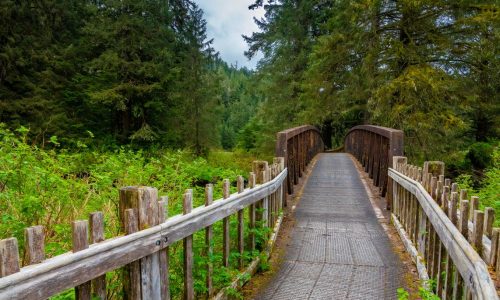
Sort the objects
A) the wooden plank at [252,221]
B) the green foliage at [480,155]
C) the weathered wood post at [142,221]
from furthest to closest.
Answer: the green foliage at [480,155] < the wooden plank at [252,221] < the weathered wood post at [142,221]

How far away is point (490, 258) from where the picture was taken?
2178 millimetres

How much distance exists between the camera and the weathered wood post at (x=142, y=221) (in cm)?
229

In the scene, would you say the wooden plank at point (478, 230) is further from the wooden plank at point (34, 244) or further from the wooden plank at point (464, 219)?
the wooden plank at point (34, 244)

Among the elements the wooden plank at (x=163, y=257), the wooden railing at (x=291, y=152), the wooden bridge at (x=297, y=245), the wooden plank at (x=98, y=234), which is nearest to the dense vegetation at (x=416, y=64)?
the wooden railing at (x=291, y=152)

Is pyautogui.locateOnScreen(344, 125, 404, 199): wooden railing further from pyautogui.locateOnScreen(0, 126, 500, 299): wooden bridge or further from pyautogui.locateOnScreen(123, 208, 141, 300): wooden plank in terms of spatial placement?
pyautogui.locateOnScreen(123, 208, 141, 300): wooden plank

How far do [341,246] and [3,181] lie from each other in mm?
4459

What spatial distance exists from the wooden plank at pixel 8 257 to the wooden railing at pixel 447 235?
2.04 metres

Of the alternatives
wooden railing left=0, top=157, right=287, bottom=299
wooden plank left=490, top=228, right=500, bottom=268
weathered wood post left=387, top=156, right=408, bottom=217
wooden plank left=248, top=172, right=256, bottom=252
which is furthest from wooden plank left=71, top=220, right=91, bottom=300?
weathered wood post left=387, top=156, right=408, bottom=217

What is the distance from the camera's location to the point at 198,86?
23.3 metres

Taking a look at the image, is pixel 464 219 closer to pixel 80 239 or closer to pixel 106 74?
pixel 80 239

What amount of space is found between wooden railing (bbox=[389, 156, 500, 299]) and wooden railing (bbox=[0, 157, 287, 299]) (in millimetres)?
1836

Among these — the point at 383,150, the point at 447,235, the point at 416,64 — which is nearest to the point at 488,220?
the point at 447,235

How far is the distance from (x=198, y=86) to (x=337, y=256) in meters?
19.7

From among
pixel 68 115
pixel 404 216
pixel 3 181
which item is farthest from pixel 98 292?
pixel 68 115
